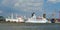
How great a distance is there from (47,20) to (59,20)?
1826cm

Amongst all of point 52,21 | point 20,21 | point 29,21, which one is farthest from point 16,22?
point 52,21

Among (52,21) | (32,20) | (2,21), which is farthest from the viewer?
(52,21)

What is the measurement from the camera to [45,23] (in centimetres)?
16688

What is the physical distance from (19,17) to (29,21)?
12038 millimetres

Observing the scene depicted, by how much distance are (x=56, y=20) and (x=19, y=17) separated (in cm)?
3289

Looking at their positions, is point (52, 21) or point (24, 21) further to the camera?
point (52, 21)

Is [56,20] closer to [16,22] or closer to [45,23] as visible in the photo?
[45,23]

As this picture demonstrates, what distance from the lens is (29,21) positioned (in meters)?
160

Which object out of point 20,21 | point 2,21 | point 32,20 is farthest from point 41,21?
point 2,21

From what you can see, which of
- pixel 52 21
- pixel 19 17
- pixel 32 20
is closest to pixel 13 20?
pixel 19 17

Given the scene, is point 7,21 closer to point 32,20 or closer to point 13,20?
point 13,20

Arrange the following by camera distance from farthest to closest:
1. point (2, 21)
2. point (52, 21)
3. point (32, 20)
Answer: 1. point (52, 21)
2. point (2, 21)
3. point (32, 20)

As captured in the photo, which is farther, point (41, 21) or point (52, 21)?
point (52, 21)

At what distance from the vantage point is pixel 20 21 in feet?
559
